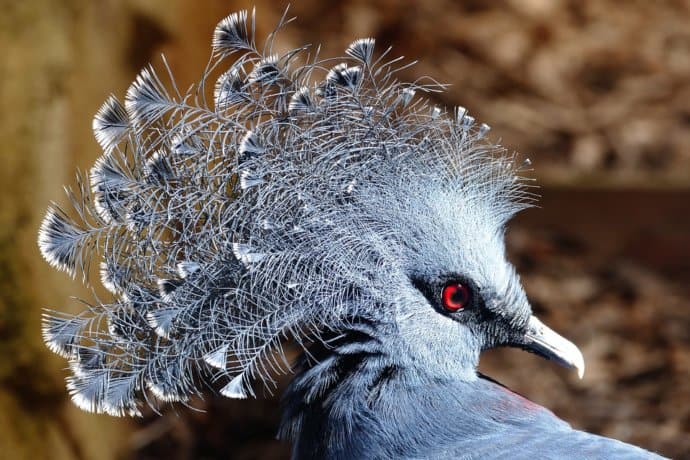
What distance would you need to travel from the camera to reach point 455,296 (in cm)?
198

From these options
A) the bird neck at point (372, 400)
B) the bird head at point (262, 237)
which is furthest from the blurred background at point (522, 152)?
the bird neck at point (372, 400)

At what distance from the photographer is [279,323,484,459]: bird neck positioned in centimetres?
194

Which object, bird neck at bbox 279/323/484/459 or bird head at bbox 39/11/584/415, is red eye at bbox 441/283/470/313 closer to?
bird head at bbox 39/11/584/415

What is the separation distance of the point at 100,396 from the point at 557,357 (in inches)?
43.0

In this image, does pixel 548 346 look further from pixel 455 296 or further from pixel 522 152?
pixel 522 152

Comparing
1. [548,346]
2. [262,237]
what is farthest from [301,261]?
[548,346]

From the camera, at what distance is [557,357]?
208 cm

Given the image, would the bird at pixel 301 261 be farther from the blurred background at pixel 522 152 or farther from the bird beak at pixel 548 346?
the blurred background at pixel 522 152

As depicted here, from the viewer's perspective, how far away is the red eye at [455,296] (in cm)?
198

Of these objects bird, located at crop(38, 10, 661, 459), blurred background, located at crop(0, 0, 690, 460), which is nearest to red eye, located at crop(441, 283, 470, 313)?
bird, located at crop(38, 10, 661, 459)

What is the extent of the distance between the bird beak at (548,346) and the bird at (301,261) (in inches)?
4.2

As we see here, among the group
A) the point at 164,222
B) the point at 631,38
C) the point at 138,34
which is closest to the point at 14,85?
the point at 138,34

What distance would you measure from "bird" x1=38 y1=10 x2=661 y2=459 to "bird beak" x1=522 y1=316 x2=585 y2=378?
4.2 inches

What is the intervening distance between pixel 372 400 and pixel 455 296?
1.01ft
